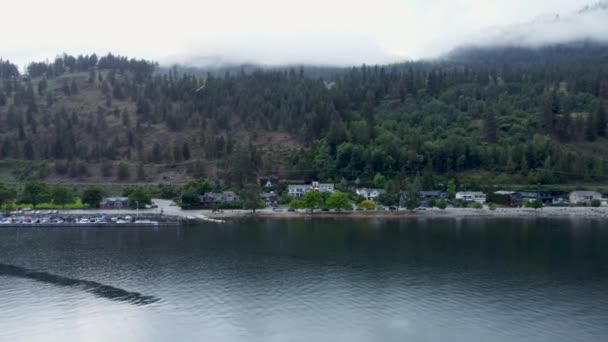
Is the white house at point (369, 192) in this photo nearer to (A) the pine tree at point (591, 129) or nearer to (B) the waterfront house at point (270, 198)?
(B) the waterfront house at point (270, 198)

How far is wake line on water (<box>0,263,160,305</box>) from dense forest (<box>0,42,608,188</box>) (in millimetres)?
29953

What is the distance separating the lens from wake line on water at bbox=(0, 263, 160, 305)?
21.3m

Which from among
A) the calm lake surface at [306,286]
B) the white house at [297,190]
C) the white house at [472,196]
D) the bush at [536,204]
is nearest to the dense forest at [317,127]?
the white house at [472,196]

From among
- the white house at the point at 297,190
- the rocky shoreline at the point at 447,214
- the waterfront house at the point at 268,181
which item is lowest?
the rocky shoreline at the point at 447,214

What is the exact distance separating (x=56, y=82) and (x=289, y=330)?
311 feet

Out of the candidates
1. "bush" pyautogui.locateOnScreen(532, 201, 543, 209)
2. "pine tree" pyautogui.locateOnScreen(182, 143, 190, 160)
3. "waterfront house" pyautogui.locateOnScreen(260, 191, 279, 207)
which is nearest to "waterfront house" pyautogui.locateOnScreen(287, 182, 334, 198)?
"waterfront house" pyautogui.locateOnScreen(260, 191, 279, 207)

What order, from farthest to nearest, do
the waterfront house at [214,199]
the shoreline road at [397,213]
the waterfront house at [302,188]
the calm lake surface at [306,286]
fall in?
1. the waterfront house at [302,188]
2. the waterfront house at [214,199]
3. the shoreline road at [397,213]
4. the calm lake surface at [306,286]

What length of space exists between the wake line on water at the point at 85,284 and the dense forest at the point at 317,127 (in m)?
30.0

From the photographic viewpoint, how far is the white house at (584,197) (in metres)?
50.8

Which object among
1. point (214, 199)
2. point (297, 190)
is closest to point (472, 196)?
point (297, 190)

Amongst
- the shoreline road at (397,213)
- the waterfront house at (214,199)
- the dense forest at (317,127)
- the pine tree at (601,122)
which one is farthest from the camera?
the pine tree at (601,122)

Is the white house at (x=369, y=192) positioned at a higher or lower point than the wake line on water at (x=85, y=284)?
higher

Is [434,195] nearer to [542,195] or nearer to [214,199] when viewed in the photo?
[542,195]

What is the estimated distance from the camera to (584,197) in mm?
51000
